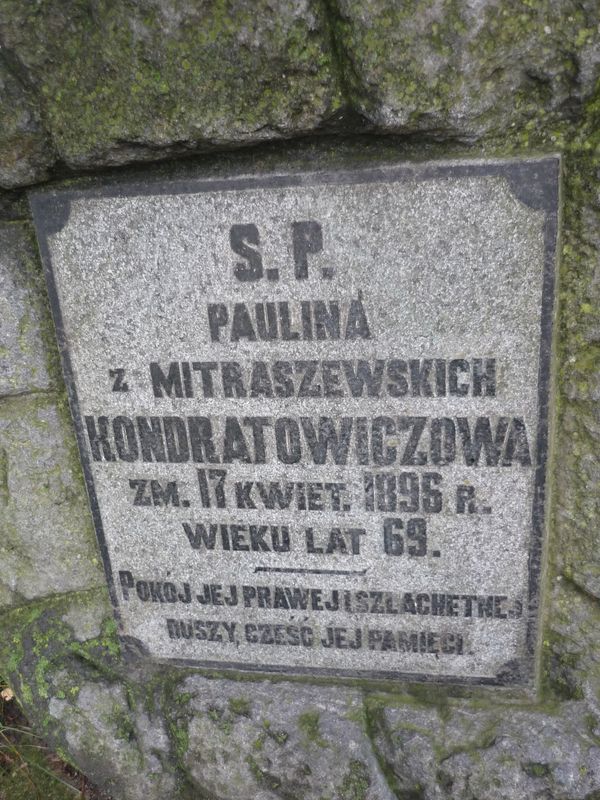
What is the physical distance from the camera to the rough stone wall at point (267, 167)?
1.11 meters

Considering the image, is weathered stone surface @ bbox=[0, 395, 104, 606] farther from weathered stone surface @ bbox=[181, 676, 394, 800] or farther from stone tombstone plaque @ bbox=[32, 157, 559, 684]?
weathered stone surface @ bbox=[181, 676, 394, 800]

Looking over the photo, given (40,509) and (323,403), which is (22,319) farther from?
(323,403)

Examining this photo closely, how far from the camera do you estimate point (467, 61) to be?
1104 mm

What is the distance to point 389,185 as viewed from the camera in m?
1.22

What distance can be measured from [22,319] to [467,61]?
1.11 meters

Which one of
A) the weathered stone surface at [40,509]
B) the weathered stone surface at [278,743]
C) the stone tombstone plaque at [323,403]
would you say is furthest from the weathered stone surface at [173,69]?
the weathered stone surface at [278,743]

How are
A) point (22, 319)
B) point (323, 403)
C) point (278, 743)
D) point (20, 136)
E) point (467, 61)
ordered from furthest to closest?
1. point (278, 743)
2. point (22, 319)
3. point (323, 403)
4. point (20, 136)
5. point (467, 61)

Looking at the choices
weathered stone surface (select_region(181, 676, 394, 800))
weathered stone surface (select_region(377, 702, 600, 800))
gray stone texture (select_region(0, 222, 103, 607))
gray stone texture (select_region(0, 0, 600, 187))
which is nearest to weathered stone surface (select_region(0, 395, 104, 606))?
gray stone texture (select_region(0, 222, 103, 607))

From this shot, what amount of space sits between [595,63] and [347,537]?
1.08m

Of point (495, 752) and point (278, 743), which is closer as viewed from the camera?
point (495, 752)

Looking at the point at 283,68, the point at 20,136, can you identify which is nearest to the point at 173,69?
the point at 283,68

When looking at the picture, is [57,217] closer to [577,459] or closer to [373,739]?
[577,459]

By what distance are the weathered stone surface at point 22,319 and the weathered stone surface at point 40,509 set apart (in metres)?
0.06

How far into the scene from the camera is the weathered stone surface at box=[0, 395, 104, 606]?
5.24 ft
